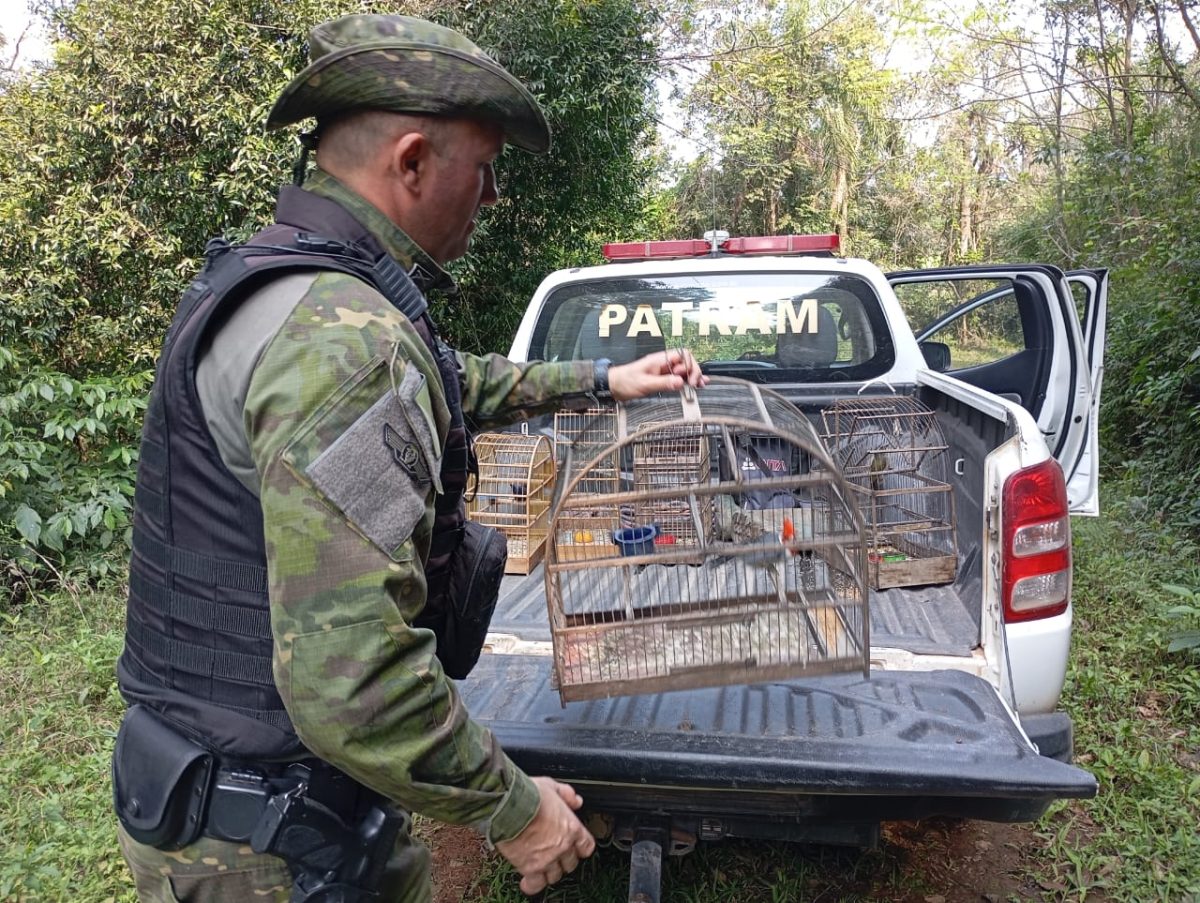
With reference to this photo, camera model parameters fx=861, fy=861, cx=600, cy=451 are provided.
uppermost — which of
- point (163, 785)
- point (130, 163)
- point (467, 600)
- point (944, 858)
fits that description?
point (130, 163)

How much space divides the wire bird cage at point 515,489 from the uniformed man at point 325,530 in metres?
2.07

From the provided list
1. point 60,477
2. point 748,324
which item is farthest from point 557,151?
point 60,477

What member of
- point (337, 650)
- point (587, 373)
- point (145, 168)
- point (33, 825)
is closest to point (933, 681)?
point (587, 373)

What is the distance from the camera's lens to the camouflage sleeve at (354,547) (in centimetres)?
94

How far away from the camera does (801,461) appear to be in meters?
3.18

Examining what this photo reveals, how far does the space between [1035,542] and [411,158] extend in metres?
Answer: 1.68

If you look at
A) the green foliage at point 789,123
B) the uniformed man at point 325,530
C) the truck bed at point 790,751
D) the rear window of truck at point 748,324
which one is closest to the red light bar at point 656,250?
the rear window of truck at point 748,324

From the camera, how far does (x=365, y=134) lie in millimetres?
1186

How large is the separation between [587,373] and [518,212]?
626cm

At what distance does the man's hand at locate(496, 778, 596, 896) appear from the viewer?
43.9 inches

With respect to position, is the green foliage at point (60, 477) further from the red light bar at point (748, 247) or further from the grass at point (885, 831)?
the red light bar at point (748, 247)

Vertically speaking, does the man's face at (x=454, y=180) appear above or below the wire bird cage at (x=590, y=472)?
above

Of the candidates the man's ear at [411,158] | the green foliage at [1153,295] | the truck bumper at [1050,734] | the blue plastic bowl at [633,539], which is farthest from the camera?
the green foliage at [1153,295]

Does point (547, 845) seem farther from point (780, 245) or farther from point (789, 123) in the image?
point (789, 123)
